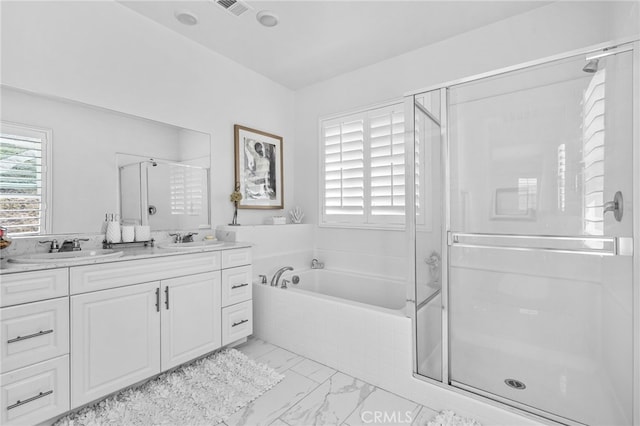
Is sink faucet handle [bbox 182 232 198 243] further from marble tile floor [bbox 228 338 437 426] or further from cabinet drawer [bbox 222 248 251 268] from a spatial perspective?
marble tile floor [bbox 228 338 437 426]

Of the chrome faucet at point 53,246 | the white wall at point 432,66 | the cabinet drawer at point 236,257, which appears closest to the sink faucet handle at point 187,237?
the cabinet drawer at point 236,257

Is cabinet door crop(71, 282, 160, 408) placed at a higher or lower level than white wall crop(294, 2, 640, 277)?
lower

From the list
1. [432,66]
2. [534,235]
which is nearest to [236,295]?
[534,235]

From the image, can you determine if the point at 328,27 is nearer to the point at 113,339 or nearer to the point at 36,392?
the point at 113,339

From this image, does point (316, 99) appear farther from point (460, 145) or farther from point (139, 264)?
point (139, 264)

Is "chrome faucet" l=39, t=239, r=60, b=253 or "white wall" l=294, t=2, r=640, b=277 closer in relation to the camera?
"chrome faucet" l=39, t=239, r=60, b=253

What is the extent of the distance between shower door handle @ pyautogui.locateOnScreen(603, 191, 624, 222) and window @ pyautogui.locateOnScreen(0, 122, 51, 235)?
3134 millimetres

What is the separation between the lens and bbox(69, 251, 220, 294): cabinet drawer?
5.14ft

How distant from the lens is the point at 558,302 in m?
1.76

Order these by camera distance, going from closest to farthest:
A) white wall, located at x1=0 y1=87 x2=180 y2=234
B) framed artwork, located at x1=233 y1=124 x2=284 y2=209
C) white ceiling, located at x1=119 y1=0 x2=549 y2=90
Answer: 1. white wall, located at x1=0 y1=87 x2=180 y2=234
2. white ceiling, located at x1=119 y1=0 x2=549 y2=90
3. framed artwork, located at x1=233 y1=124 x2=284 y2=209

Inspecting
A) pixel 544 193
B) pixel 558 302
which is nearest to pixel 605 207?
pixel 544 193

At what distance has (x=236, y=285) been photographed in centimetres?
234

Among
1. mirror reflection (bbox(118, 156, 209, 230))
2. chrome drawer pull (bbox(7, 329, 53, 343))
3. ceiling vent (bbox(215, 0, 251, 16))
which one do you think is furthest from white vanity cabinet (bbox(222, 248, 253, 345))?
ceiling vent (bbox(215, 0, 251, 16))

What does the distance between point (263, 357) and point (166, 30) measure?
2.72 metres
